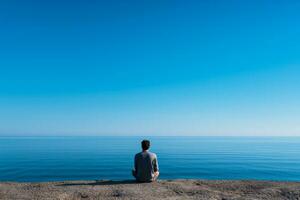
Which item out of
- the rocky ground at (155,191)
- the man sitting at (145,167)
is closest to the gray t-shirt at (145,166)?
the man sitting at (145,167)

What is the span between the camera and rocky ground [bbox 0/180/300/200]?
9.36 m

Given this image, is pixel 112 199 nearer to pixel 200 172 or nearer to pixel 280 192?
pixel 280 192

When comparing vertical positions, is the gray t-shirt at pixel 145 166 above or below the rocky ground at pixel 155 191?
above

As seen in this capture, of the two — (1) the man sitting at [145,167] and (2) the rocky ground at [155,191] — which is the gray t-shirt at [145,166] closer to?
(1) the man sitting at [145,167]

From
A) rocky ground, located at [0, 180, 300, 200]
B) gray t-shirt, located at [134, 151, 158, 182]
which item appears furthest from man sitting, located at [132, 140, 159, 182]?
rocky ground, located at [0, 180, 300, 200]

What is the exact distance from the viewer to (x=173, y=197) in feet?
30.4

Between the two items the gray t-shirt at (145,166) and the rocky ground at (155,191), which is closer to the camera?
the rocky ground at (155,191)

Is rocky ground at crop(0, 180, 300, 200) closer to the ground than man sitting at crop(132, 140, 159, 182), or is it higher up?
closer to the ground

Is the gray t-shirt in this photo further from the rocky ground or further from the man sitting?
the rocky ground

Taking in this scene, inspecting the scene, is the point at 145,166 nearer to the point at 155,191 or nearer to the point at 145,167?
the point at 145,167

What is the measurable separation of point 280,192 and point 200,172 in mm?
32499

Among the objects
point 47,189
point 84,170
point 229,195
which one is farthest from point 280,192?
point 84,170

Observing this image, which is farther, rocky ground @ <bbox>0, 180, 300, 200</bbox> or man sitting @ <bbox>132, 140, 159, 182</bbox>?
man sitting @ <bbox>132, 140, 159, 182</bbox>

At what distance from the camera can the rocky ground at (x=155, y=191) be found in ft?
30.7
